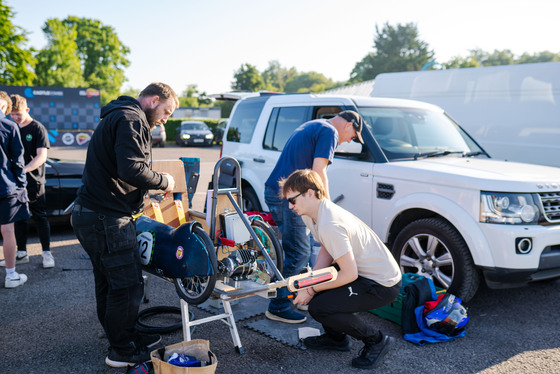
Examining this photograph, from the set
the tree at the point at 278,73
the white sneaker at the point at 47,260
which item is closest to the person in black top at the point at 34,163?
the white sneaker at the point at 47,260

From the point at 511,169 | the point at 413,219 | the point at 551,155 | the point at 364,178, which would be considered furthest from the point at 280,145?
the point at 551,155

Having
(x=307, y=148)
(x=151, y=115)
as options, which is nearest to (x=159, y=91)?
(x=151, y=115)

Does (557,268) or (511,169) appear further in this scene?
(511,169)

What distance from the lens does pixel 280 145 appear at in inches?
238

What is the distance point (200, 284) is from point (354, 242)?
1155 millimetres

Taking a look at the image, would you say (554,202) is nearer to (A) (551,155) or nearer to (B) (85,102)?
(A) (551,155)

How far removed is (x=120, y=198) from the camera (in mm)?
3105

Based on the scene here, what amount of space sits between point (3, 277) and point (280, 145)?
141 inches

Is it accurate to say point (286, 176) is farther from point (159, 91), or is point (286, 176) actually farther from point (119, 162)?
point (119, 162)

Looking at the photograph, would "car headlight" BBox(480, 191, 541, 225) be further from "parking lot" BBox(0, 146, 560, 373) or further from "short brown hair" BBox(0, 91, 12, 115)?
"short brown hair" BBox(0, 91, 12, 115)

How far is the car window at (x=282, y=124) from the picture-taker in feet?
19.3

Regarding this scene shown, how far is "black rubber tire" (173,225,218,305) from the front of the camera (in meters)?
3.09

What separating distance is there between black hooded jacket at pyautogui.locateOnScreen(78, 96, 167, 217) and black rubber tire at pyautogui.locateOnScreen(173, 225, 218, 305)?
453mm

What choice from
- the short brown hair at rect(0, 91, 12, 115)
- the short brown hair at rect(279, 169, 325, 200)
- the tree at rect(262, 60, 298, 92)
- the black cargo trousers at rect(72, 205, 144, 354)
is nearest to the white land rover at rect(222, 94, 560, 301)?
the short brown hair at rect(279, 169, 325, 200)
